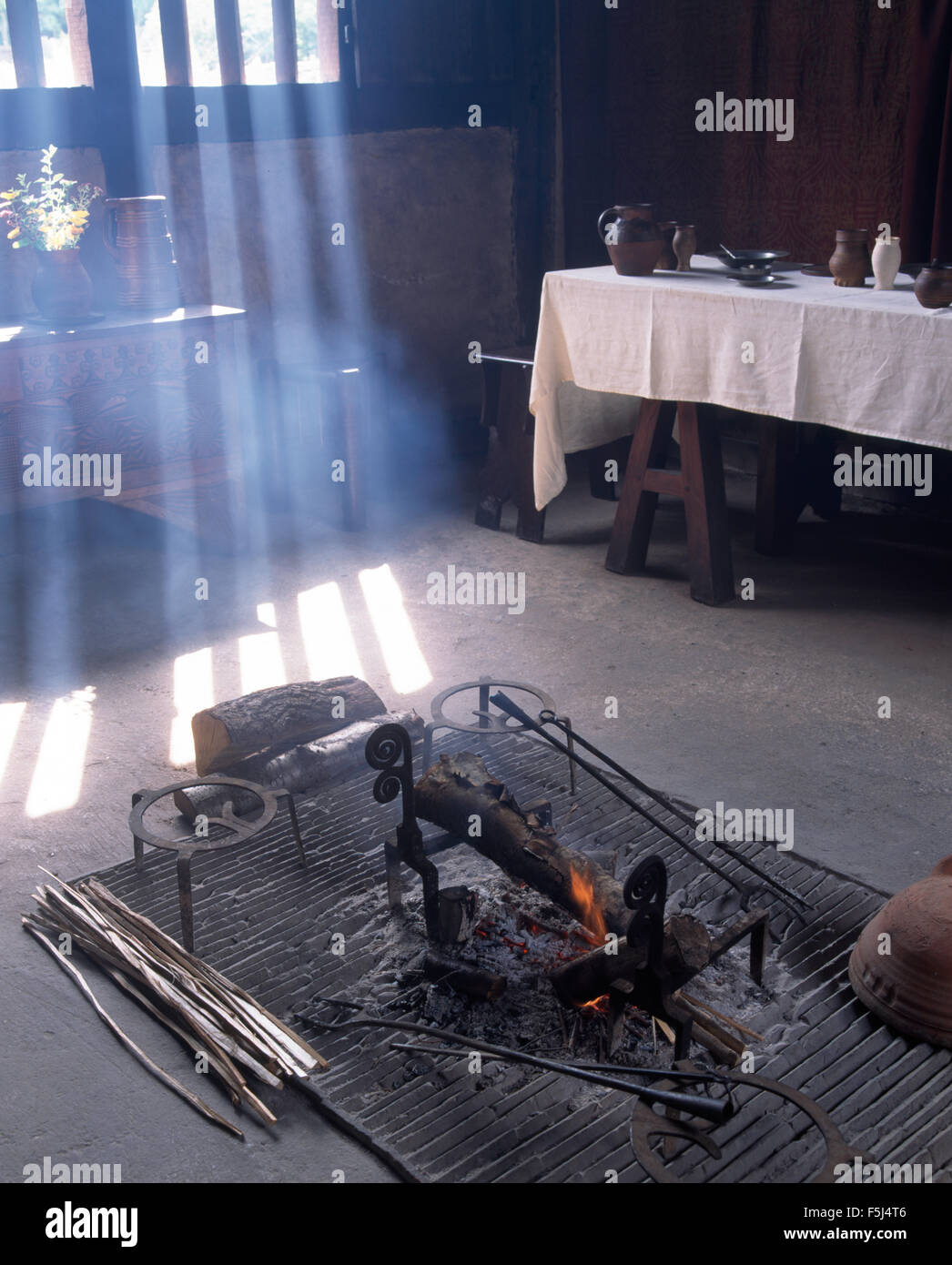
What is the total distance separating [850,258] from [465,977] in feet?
10.4

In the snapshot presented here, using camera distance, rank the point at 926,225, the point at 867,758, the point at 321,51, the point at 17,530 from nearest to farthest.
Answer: the point at 867,758 < the point at 926,225 < the point at 17,530 < the point at 321,51

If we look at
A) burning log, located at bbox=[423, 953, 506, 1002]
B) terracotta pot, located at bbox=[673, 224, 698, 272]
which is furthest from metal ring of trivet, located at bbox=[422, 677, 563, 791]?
terracotta pot, located at bbox=[673, 224, 698, 272]

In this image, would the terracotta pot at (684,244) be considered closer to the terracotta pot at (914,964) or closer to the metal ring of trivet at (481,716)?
the metal ring of trivet at (481,716)

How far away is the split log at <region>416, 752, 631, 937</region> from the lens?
108 inches

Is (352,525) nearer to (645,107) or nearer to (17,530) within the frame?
(17,530)

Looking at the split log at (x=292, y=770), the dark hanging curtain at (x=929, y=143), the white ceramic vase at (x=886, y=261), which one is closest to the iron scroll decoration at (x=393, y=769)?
the split log at (x=292, y=770)

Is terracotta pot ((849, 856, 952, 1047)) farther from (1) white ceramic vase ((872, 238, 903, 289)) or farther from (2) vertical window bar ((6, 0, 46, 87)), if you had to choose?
(2) vertical window bar ((6, 0, 46, 87))

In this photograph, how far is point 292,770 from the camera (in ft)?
11.9

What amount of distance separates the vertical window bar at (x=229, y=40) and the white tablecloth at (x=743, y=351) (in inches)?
93.9

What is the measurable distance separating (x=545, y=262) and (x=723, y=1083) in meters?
5.84

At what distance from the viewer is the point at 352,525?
6.01m

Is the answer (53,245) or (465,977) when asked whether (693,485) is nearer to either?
(465,977)

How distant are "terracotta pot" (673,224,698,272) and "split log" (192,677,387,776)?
2366 mm
